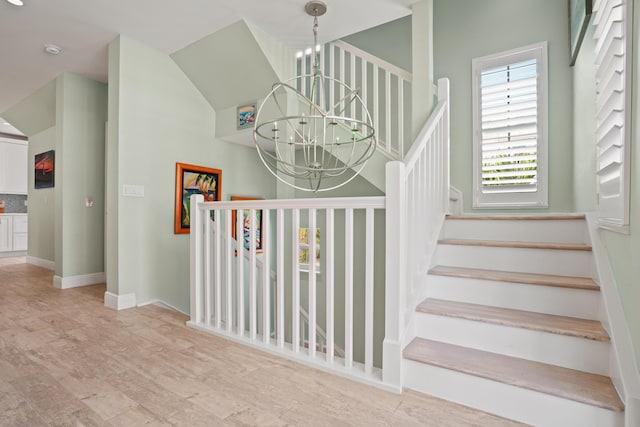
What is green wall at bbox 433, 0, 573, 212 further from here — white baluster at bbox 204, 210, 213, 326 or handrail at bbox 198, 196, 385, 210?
white baluster at bbox 204, 210, 213, 326

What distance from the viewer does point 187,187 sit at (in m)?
3.86

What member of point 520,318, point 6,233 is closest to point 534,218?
point 520,318

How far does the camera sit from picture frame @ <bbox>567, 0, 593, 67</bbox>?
2.24 metres

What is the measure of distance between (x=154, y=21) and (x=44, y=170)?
3.66 metres

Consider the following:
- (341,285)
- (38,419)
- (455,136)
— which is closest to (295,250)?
(38,419)

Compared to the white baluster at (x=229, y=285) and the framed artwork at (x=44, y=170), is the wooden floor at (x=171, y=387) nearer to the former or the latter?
the white baluster at (x=229, y=285)

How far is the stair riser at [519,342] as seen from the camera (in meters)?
1.49

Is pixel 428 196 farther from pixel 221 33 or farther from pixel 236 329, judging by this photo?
pixel 221 33

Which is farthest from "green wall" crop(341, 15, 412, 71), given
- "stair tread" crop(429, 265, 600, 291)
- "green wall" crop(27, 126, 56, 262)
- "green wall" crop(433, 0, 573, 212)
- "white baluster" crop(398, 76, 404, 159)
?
"green wall" crop(27, 126, 56, 262)

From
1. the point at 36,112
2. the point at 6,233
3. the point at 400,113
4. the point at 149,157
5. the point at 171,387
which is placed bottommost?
the point at 171,387

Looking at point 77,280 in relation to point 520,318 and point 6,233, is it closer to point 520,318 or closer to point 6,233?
point 6,233

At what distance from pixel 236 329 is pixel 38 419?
1.17 metres

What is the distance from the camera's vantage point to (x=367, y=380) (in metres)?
1.70

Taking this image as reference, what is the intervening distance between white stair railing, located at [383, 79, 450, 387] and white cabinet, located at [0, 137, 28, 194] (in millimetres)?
8383
